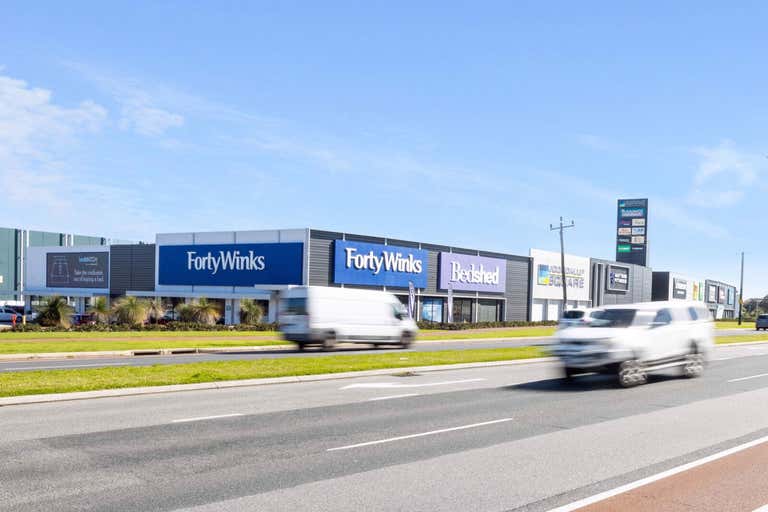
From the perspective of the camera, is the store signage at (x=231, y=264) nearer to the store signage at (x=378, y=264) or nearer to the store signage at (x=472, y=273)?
the store signage at (x=378, y=264)

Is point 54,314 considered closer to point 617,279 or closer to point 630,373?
point 630,373

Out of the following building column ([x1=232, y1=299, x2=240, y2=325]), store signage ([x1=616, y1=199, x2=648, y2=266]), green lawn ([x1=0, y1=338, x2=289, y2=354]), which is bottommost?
building column ([x1=232, y1=299, x2=240, y2=325])

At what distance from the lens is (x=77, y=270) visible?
→ 66938 millimetres

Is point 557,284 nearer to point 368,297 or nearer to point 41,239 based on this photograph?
point 368,297

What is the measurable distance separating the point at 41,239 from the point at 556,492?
3396 inches

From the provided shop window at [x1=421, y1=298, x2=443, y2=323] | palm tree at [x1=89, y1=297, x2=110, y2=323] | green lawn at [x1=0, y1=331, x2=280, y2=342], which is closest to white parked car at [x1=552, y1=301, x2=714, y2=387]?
green lawn at [x1=0, y1=331, x2=280, y2=342]

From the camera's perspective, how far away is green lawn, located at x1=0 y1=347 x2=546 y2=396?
14141 mm

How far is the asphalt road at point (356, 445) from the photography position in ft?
22.5

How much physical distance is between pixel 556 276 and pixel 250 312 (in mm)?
41380

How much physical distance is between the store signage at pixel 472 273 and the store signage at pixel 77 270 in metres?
31.1

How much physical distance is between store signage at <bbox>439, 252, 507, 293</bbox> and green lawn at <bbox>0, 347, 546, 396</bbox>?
39627mm

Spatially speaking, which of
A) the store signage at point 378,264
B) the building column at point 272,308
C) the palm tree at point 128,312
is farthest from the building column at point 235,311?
the palm tree at point 128,312

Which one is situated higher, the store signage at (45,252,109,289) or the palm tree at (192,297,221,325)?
the store signage at (45,252,109,289)

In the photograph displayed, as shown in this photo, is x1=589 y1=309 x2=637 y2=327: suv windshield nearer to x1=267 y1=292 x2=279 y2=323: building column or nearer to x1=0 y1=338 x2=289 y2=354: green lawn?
x1=0 y1=338 x2=289 y2=354: green lawn
